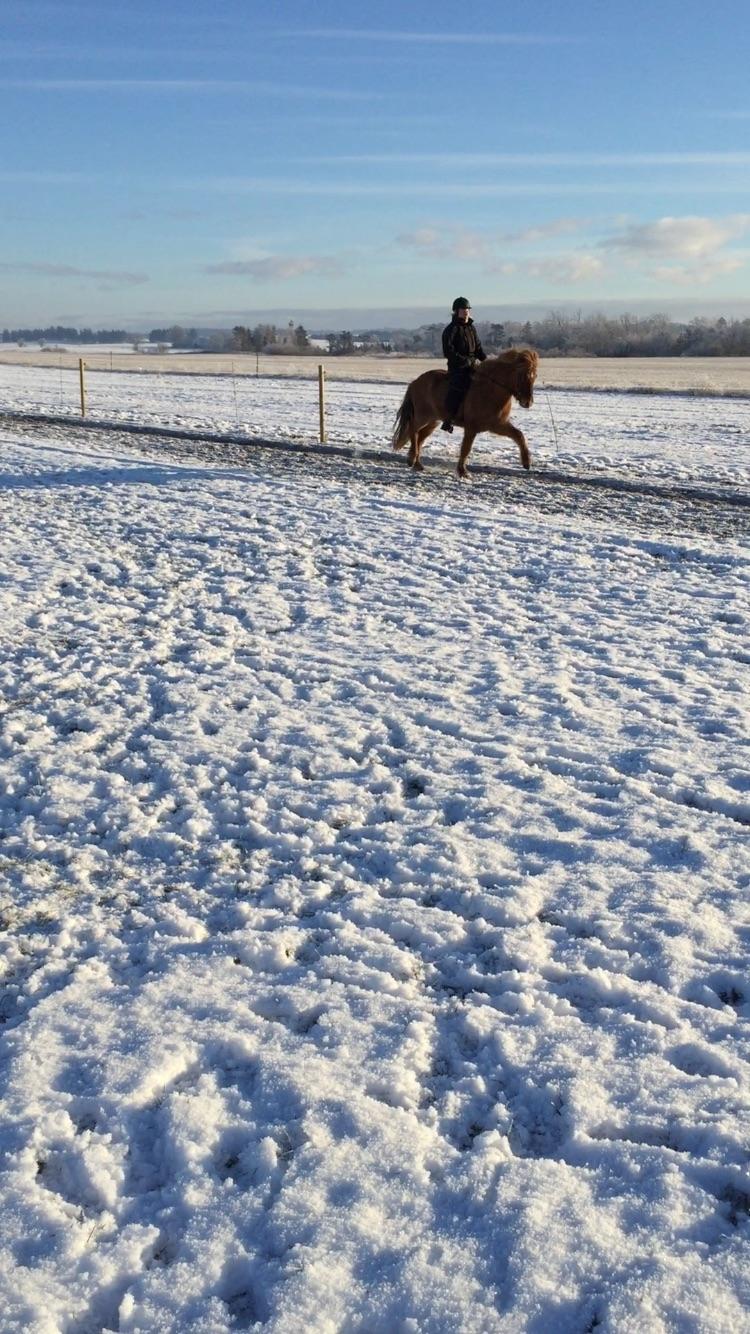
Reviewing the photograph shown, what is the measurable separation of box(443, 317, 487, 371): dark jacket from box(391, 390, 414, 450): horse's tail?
1262mm

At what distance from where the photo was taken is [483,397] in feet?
51.0

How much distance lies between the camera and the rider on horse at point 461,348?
15602 mm

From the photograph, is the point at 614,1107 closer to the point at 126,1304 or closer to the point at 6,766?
the point at 126,1304

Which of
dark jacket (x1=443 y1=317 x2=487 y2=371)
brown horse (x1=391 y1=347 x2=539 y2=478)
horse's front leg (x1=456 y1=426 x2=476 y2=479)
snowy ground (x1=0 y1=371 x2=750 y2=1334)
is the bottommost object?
snowy ground (x1=0 y1=371 x2=750 y2=1334)

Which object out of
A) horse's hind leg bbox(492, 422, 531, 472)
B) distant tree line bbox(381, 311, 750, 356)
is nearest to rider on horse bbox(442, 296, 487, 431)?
horse's hind leg bbox(492, 422, 531, 472)

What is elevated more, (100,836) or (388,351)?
(388,351)

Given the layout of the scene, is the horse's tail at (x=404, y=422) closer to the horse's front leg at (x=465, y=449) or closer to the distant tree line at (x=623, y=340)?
the horse's front leg at (x=465, y=449)

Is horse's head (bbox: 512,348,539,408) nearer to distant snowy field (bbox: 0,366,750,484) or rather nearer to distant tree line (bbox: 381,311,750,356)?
distant snowy field (bbox: 0,366,750,484)

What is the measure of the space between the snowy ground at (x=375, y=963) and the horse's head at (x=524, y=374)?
642cm

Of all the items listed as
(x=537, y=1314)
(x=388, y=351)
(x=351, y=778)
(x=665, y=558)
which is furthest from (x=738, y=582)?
(x=388, y=351)

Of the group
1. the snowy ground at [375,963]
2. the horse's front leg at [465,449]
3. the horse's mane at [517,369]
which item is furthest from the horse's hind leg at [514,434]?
the snowy ground at [375,963]

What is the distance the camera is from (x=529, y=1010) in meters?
3.86

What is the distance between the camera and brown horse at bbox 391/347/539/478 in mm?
15188

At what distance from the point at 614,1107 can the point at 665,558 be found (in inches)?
344
